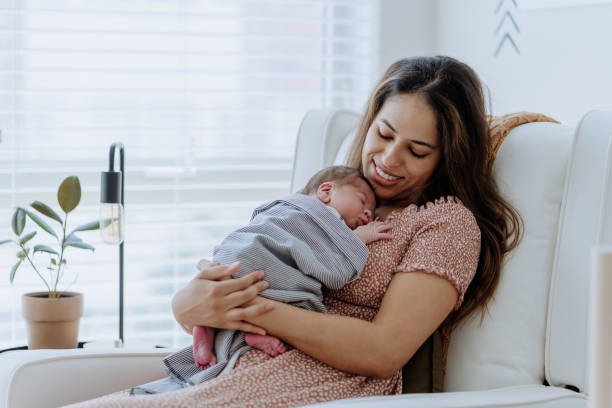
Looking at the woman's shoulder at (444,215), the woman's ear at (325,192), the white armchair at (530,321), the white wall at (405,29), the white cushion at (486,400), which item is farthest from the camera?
the white wall at (405,29)

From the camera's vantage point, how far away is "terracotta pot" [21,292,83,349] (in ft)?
6.08

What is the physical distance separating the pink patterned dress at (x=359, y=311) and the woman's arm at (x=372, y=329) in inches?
1.4

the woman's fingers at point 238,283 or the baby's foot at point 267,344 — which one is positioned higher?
the woman's fingers at point 238,283

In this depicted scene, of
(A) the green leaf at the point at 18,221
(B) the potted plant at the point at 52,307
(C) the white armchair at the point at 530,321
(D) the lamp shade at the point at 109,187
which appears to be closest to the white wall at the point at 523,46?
(C) the white armchair at the point at 530,321

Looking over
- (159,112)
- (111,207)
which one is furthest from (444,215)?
(159,112)

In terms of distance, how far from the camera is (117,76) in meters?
2.39

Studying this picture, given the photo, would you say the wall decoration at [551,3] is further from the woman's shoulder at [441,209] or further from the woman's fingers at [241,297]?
the woman's fingers at [241,297]

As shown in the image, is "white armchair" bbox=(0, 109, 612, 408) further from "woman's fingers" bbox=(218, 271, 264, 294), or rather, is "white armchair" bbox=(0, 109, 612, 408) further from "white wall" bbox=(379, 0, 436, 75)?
"white wall" bbox=(379, 0, 436, 75)

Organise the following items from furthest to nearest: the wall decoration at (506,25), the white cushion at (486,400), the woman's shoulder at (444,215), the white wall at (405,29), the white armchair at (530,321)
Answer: the white wall at (405,29) → the wall decoration at (506,25) → the woman's shoulder at (444,215) → the white armchair at (530,321) → the white cushion at (486,400)

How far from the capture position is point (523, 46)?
2.03 metres

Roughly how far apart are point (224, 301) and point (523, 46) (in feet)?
4.23

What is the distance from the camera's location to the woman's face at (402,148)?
56.9 inches

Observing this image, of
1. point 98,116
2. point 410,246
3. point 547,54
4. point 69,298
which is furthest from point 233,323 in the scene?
point 98,116

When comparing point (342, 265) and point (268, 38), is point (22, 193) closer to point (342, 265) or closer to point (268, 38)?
point (268, 38)
